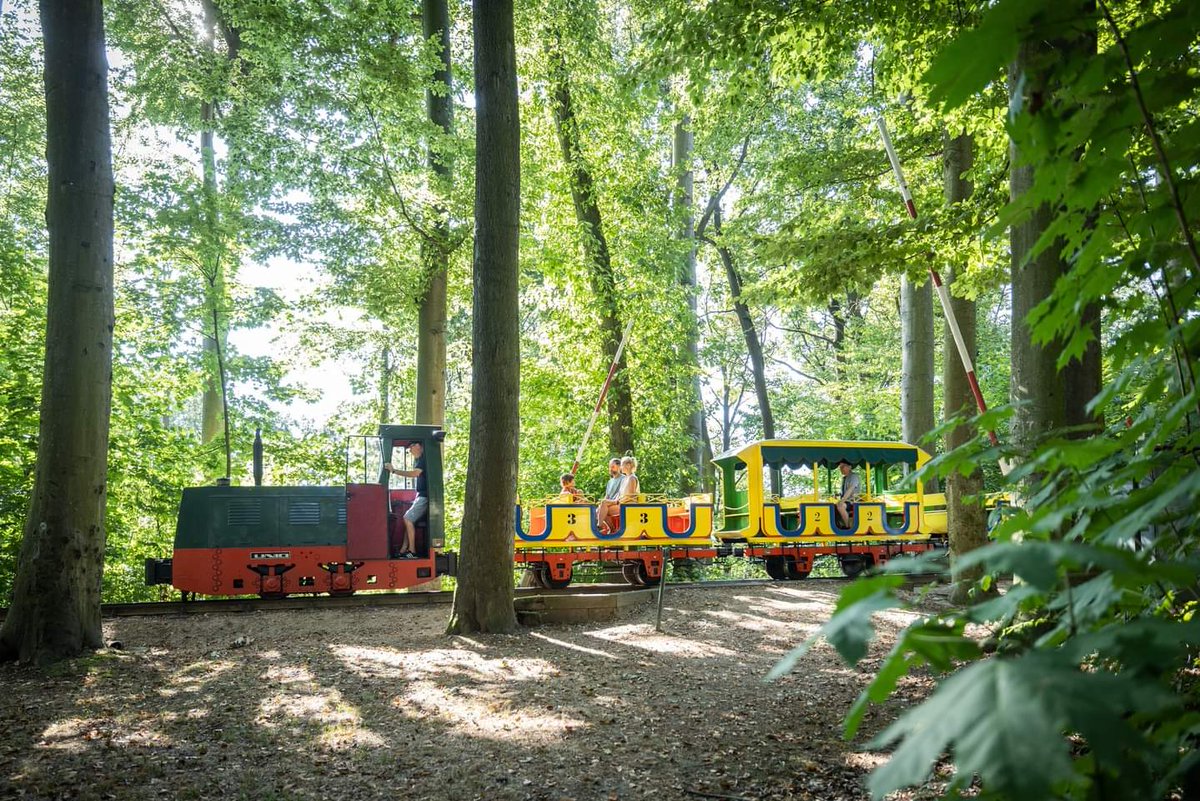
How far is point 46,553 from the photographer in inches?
274

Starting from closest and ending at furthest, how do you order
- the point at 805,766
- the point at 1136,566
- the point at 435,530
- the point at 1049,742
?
the point at 1049,742
the point at 1136,566
the point at 805,766
the point at 435,530

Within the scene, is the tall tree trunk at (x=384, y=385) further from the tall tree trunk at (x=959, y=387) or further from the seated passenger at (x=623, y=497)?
the tall tree trunk at (x=959, y=387)

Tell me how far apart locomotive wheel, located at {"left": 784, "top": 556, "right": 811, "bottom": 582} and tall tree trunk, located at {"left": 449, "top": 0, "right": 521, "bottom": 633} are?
7.33 m

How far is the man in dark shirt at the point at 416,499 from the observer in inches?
467

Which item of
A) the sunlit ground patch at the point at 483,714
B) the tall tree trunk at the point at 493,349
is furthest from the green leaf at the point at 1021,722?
the tall tree trunk at the point at 493,349

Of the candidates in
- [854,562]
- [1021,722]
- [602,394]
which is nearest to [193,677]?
[1021,722]

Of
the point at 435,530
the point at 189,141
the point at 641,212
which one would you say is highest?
the point at 189,141

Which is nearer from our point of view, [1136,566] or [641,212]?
[1136,566]

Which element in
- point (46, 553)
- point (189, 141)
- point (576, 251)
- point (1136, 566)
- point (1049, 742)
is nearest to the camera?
point (1049, 742)

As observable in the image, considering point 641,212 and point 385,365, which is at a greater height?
point 641,212

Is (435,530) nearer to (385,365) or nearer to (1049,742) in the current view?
(1049,742)

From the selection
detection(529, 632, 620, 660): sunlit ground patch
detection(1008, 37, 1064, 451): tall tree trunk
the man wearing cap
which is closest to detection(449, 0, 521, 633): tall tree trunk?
detection(529, 632, 620, 660): sunlit ground patch

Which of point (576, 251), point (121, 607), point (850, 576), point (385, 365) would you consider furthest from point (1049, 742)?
point (385, 365)

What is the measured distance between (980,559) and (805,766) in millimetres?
3463
